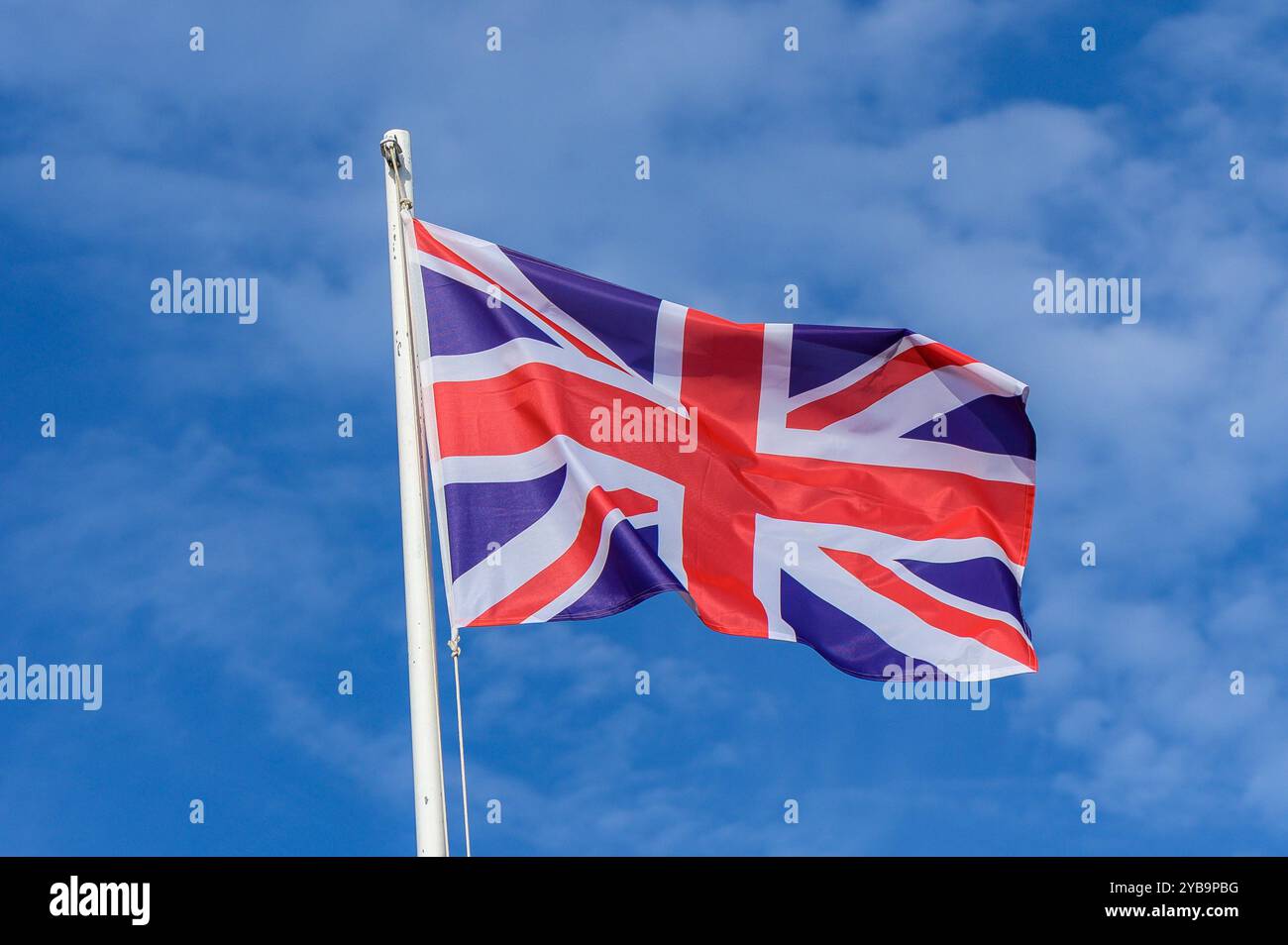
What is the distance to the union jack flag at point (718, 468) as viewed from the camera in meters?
15.0

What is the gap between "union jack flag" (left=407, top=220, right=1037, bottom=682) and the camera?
592 inches

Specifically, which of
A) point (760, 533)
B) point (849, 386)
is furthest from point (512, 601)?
point (849, 386)

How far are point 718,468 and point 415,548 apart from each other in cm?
364

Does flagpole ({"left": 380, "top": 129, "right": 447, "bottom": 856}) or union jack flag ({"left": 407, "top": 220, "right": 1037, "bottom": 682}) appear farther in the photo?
union jack flag ({"left": 407, "top": 220, "right": 1037, "bottom": 682})

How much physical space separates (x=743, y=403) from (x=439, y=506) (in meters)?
3.32

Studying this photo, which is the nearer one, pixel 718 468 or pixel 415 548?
pixel 415 548

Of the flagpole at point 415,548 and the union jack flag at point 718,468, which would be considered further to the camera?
the union jack flag at point 718,468

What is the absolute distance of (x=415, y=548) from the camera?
44.6 feet

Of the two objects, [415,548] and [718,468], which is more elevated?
[718,468]

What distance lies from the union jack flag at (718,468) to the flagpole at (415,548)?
543mm

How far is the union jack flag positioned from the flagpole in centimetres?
54

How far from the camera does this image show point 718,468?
16.3 meters

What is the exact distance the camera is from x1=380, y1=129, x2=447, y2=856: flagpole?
42.1ft
